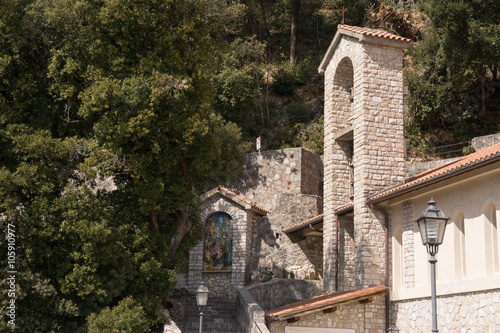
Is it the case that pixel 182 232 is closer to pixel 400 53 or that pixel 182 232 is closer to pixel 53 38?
pixel 53 38

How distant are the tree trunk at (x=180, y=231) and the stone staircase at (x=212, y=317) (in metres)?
3.45

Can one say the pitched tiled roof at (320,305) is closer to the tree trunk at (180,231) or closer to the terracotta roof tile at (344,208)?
the terracotta roof tile at (344,208)

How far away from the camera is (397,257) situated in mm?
18516

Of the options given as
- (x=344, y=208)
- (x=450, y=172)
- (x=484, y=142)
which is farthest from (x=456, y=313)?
(x=484, y=142)

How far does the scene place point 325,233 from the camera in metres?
21.6

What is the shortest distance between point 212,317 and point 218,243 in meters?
6.27

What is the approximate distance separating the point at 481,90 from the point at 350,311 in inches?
720

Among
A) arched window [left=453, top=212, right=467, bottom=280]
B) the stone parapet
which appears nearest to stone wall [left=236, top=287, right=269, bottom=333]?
arched window [left=453, top=212, right=467, bottom=280]

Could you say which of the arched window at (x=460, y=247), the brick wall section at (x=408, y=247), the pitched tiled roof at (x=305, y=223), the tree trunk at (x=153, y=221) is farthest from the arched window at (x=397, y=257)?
the tree trunk at (x=153, y=221)

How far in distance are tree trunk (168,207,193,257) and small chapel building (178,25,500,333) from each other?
10.0 feet

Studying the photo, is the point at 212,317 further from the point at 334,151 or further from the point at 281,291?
the point at 334,151

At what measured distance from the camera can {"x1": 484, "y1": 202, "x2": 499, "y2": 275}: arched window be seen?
14.2 metres

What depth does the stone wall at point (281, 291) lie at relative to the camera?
23550 mm

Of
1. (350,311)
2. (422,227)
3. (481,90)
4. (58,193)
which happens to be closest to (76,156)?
(58,193)
